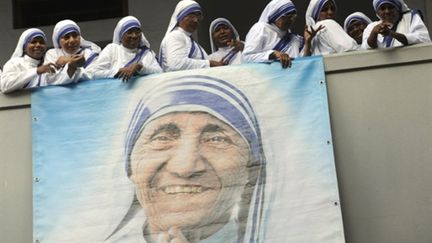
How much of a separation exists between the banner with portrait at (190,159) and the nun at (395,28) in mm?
528

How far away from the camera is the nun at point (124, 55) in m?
6.64

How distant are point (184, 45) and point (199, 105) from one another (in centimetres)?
67

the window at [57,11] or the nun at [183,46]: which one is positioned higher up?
the nun at [183,46]

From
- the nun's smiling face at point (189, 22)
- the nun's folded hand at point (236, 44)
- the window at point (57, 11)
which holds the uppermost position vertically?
the nun's smiling face at point (189, 22)

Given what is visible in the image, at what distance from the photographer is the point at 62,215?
6.31m

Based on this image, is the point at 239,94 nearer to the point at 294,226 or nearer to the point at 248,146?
the point at 248,146

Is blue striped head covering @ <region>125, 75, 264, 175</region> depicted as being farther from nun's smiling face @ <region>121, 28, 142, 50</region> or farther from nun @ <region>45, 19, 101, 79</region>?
nun @ <region>45, 19, 101, 79</region>

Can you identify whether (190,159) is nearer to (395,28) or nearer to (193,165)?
(193,165)

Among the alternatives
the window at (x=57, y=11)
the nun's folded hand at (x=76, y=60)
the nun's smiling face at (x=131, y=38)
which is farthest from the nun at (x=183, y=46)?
the window at (x=57, y=11)

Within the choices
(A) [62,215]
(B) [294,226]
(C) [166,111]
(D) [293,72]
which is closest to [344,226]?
(B) [294,226]

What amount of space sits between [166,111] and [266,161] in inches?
36.0

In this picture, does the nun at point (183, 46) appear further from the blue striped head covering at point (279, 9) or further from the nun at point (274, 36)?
the blue striped head covering at point (279, 9)

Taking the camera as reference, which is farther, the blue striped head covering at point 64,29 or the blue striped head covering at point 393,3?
the blue striped head covering at point 64,29

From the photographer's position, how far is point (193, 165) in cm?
619
